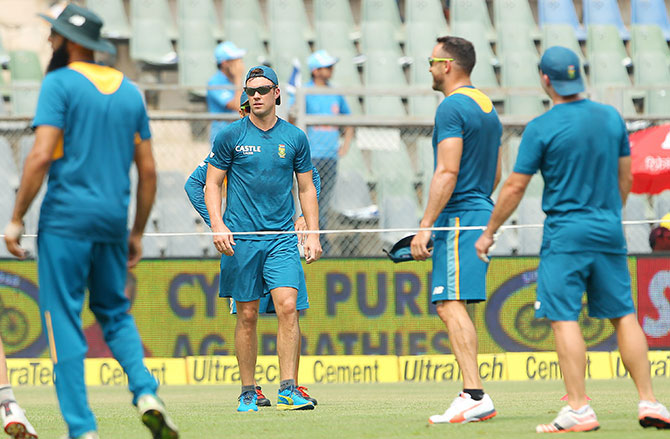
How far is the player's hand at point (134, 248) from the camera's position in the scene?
19.9 feet

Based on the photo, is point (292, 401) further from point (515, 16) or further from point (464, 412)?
point (515, 16)

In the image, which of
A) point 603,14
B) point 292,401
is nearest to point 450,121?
point 292,401

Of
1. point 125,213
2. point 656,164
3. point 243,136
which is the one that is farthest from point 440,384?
point 125,213

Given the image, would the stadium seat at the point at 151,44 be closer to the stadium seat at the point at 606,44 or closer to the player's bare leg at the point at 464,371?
the stadium seat at the point at 606,44

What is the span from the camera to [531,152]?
21.1 feet

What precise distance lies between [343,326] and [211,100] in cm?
314

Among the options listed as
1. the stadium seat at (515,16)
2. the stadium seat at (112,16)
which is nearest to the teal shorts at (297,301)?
the stadium seat at (112,16)

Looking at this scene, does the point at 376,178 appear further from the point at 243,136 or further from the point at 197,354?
the point at 243,136

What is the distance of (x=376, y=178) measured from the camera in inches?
549

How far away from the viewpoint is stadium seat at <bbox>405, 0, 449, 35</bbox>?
18.0 m

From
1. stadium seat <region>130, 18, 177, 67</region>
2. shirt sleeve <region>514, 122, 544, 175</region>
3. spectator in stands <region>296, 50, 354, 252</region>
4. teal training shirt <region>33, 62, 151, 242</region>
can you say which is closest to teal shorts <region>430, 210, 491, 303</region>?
shirt sleeve <region>514, 122, 544, 175</region>

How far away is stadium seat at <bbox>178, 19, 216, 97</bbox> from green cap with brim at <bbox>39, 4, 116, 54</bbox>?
10597 mm

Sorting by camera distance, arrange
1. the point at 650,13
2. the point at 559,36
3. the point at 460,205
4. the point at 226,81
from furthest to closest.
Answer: the point at 650,13
the point at 559,36
the point at 226,81
the point at 460,205

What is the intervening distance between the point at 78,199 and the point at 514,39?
13338 millimetres
